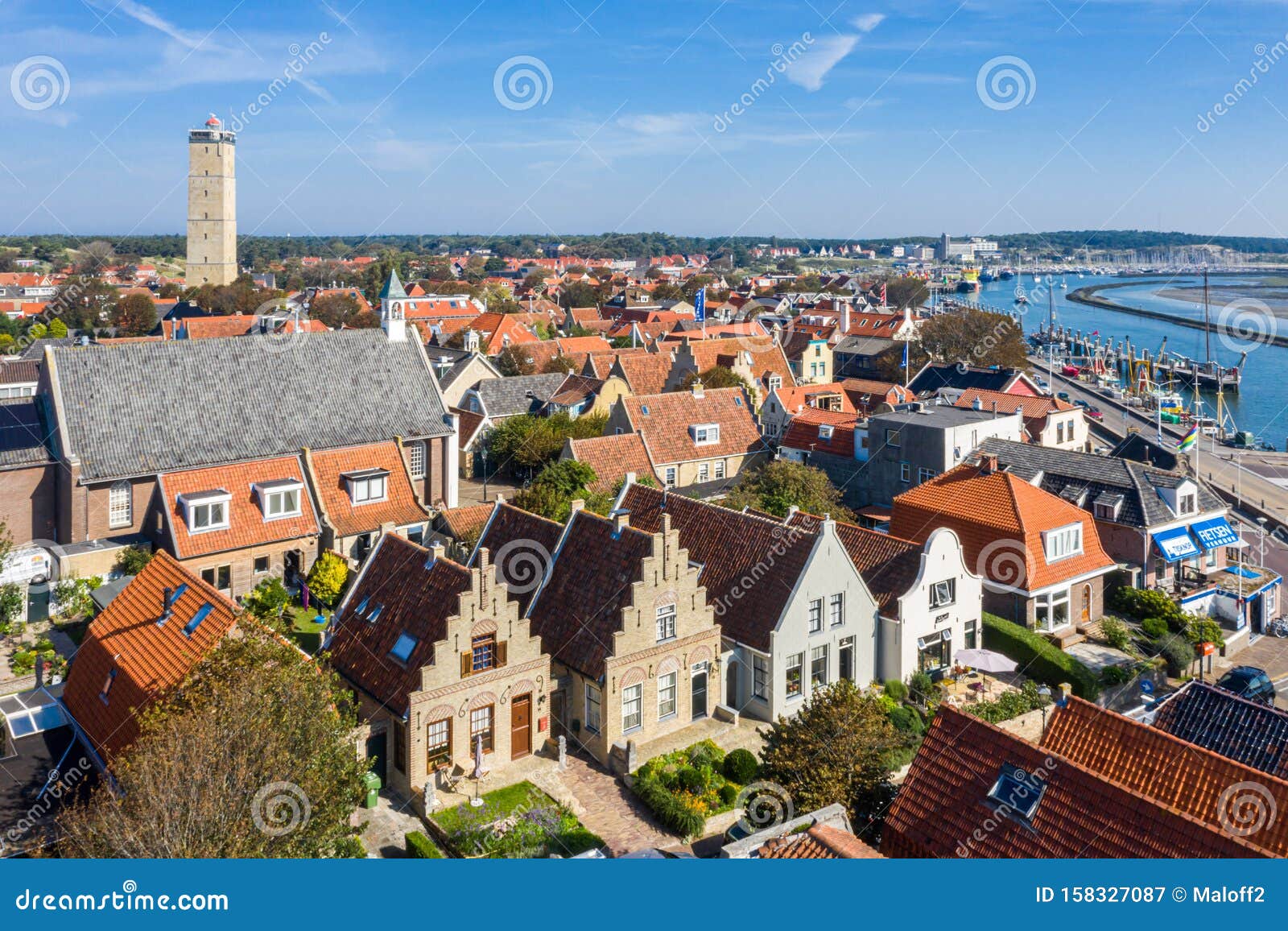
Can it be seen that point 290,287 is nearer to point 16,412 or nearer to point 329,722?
point 16,412

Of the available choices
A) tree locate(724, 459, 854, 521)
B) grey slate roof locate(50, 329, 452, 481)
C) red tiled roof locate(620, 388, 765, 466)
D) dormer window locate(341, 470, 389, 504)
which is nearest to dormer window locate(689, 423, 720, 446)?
red tiled roof locate(620, 388, 765, 466)

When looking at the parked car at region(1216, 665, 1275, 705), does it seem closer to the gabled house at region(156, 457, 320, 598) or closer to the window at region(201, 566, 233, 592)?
the gabled house at region(156, 457, 320, 598)

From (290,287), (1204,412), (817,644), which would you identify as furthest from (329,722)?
(290,287)

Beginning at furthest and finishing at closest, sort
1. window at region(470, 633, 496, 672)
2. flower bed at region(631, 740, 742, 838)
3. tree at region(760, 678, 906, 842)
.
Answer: window at region(470, 633, 496, 672) → flower bed at region(631, 740, 742, 838) → tree at region(760, 678, 906, 842)

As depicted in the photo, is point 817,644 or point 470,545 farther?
point 470,545

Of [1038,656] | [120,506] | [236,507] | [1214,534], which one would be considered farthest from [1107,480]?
[120,506]

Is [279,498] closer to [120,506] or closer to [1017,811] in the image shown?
[120,506]
